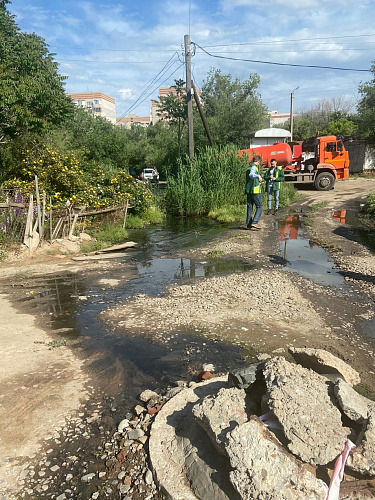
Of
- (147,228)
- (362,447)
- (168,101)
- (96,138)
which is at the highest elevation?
(168,101)

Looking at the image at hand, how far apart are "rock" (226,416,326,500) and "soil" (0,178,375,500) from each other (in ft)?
4.19

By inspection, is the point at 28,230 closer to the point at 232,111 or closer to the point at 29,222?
the point at 29,222

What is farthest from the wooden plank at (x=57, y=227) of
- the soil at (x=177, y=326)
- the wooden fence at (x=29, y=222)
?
the soil at (x=177, y=326)

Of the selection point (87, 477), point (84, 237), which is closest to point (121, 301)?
point (87, 477)

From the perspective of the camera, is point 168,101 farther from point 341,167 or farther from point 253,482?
point 253,482

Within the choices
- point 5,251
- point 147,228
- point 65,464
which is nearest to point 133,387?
point 65,464

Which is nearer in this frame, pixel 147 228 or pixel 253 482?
pixel 253 482

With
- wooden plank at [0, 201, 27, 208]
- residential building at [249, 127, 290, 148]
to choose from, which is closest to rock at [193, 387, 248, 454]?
wooden plank at [0, 201, 27, 208]

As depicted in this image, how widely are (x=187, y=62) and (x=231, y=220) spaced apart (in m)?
8.50

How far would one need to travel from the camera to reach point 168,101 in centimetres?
3027

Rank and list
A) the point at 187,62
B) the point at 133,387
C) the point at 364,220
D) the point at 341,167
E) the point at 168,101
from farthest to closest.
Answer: the point at 168,101 < the point at 341,167 < the point at 187,62 < the point at 364,220 < the point at 133,387

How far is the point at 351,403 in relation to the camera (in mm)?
2459

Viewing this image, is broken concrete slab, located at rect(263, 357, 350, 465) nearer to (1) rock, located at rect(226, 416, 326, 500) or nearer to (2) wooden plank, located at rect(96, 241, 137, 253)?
(1) rock, located at rect(226, 416, 326, 500)

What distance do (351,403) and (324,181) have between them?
69.0ft
